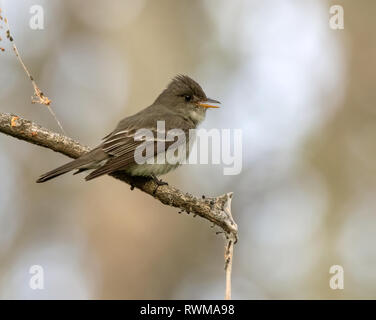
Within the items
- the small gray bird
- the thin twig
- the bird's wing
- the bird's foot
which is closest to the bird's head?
the small gray bird

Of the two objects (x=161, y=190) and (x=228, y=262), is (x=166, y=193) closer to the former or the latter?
(x=161, y=190)

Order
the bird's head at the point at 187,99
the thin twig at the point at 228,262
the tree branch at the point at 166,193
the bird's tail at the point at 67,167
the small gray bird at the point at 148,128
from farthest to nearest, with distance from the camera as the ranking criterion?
the bird's head at the point at 187,99, the small gray bird at the point at 148,128, the bird's tail at the point at 67,167, the tree branch at the point at 166,193, the thin twig at the point at 228,262

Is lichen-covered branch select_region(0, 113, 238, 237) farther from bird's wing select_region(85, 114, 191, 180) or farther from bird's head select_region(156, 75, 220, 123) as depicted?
bird's head select_region(156, 75, 220, 123)

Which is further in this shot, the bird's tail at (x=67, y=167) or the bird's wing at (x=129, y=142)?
the bird's wing at (x=129, y=142)

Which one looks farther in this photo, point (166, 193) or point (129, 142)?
point (129, 142)

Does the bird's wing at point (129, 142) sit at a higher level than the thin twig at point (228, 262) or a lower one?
higher

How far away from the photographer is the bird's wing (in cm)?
575

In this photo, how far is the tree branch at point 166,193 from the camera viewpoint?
16.5ft

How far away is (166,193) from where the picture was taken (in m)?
5.52

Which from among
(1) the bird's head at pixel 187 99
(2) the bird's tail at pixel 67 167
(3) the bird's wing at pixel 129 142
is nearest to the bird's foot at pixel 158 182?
(3) the bird's wing at pixel 129 142

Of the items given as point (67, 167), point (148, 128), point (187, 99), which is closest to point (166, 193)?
point (67, 167)

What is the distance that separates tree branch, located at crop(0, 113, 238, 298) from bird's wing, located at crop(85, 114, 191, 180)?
0.34m

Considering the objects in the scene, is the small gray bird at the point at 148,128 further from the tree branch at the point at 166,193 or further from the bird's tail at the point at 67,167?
the tree branch at the point at 166,193

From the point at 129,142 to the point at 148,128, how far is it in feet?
1.45
